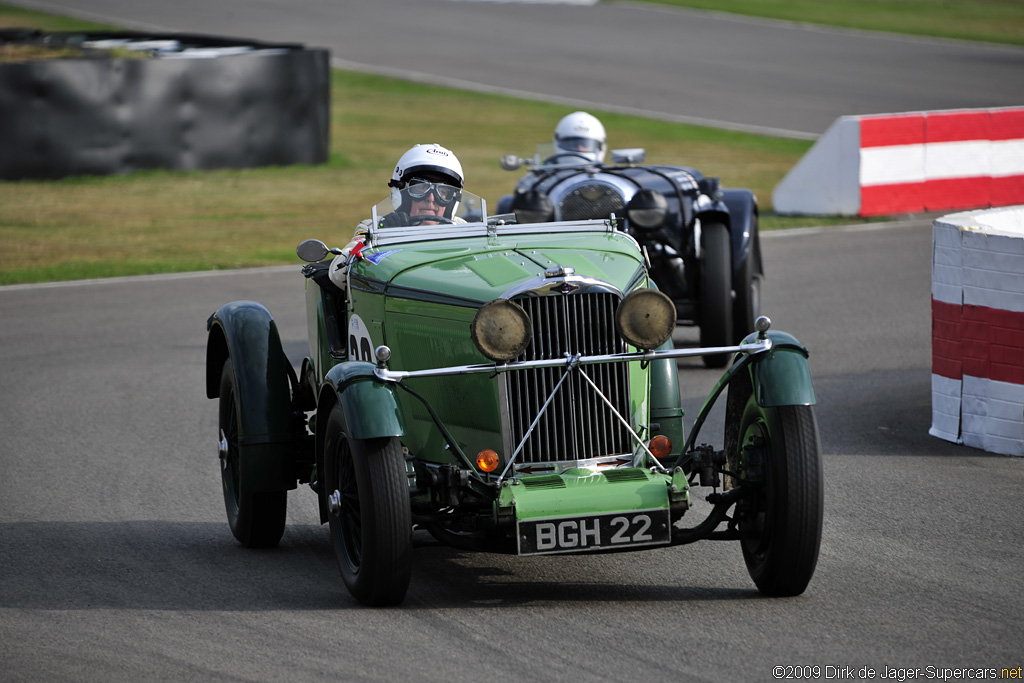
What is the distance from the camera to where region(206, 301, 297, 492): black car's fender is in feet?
21.2

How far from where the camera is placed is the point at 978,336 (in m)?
7.97

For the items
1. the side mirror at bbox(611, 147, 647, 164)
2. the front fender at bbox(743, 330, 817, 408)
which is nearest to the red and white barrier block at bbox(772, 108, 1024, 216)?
the side mirror at bbox(611, 147, 647, 164)

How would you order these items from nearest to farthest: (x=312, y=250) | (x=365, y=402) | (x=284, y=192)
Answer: (x=365, y=402), (x=312, y=250), (x=284, y=192)

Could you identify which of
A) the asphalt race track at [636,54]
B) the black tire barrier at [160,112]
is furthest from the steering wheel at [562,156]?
the asphalt race track at [636,54]

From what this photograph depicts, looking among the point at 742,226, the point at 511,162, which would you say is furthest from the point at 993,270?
the point at 511,162

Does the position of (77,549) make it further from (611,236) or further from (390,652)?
(611,236)

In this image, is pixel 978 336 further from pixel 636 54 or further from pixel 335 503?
pixel 636 54

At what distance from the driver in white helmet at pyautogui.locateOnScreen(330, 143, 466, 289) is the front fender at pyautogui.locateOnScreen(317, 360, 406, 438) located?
49.0 inches

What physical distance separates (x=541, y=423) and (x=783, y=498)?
3.26 ft

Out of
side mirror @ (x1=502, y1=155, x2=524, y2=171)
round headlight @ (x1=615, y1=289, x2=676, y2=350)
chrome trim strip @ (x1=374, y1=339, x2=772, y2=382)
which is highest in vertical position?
side mirror @ (x1=502, y1=155, x2=524, y2=171)

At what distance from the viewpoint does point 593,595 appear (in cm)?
562

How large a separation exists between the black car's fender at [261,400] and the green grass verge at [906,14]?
3607cm

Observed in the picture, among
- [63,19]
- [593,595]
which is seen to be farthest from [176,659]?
[63,19]

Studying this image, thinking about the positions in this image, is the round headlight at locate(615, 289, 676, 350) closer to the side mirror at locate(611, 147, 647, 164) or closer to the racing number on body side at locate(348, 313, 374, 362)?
the racing number on body side at locate(348, 313, 374, 362)
